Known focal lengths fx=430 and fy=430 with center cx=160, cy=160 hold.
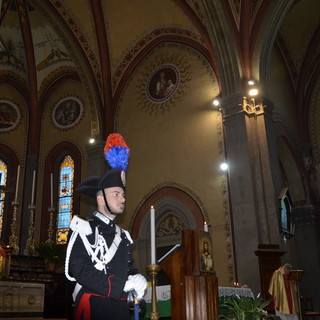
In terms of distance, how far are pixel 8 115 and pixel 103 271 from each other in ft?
46.3

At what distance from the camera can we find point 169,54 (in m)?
12.6

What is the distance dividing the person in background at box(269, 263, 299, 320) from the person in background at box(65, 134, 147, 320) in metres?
4.95

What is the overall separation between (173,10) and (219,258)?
6.82m

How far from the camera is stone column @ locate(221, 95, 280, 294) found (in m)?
8.79

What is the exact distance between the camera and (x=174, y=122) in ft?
38.8

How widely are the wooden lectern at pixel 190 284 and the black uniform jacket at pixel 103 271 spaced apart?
1972 millimetres

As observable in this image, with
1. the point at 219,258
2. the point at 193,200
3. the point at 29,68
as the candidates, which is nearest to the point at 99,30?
the point at 29,68

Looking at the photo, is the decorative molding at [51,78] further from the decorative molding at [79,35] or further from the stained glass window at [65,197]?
the stained glass window at [65,197]

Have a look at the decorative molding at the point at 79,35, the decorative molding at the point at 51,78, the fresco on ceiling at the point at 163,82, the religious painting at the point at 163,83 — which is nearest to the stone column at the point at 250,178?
the fresco on ceiling at the point at 163,82

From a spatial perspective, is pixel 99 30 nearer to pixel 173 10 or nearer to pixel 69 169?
pixel 173 10

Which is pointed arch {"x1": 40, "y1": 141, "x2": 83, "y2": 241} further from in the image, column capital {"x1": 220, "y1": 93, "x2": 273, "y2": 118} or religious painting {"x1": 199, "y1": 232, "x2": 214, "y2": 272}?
religious painting {"x1": 199, "y1": 232, "x2": 214, "y2": 272}

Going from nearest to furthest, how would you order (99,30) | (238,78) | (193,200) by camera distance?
1. (238,78)
2. (193,200)
3. (99,30)

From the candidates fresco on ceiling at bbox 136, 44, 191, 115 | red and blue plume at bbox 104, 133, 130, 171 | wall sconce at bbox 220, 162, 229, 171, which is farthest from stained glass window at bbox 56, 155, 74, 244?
red and blue plume at bbox 104, 133, 130, 171

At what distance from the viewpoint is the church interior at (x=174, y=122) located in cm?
937
